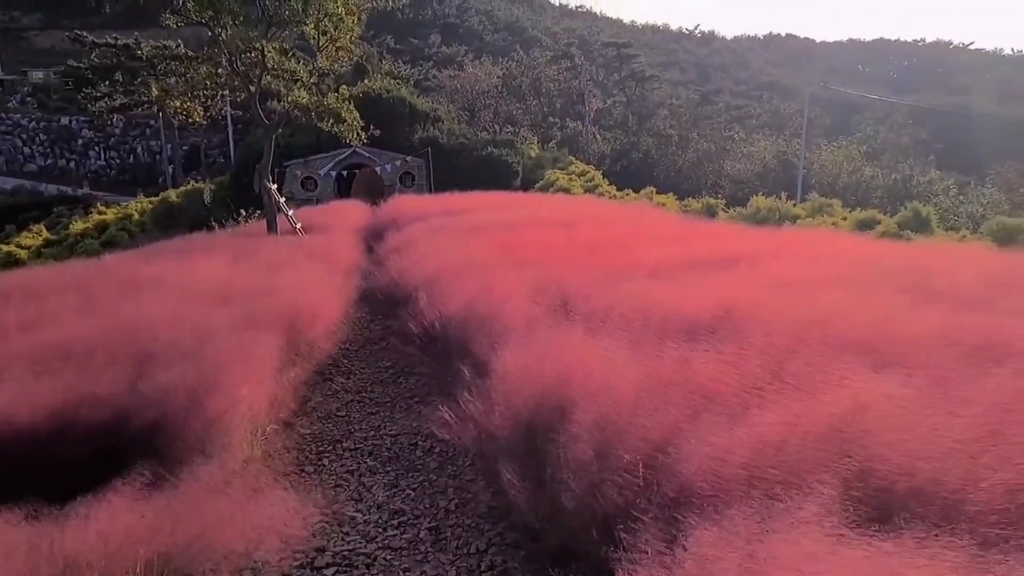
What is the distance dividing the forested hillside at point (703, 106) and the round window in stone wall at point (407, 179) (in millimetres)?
1400

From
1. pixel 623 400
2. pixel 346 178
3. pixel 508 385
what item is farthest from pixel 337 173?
pixel 623 400

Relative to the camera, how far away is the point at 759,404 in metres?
5.41

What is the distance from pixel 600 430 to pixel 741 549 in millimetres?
1753

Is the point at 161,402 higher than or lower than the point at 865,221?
Result: lower

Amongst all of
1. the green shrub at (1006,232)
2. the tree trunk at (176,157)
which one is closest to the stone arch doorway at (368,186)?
the tree trunk at (176,157)

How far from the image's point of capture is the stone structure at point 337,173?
2788 centimetres

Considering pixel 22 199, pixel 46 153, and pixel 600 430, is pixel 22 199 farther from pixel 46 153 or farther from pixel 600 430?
pixel 600 430

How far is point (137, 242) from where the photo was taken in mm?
24406

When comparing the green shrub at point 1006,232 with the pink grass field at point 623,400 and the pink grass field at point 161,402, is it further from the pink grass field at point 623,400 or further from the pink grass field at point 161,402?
the pink grass field at point 161,402

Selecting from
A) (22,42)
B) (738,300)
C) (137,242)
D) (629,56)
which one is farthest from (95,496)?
(22,42)

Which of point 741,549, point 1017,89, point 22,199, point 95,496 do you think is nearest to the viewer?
point 741,549

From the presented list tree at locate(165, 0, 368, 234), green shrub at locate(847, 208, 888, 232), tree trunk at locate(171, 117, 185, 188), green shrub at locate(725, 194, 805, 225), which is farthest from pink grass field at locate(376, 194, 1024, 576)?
tree trunk at locate(171, 117, 185, 188)

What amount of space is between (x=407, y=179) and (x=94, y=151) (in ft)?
78.7

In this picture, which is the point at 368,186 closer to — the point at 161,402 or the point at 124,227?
the point at 124,227
